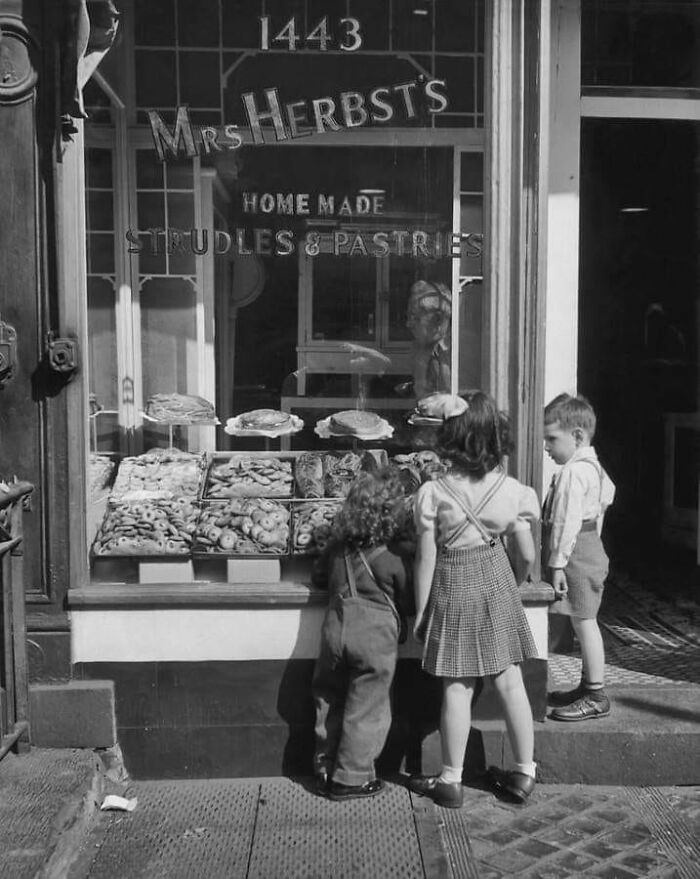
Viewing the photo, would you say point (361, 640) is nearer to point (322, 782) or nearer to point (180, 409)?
point (322, 782)

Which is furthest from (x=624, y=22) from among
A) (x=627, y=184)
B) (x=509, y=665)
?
(x=509, y=665)

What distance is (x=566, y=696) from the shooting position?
5266 mm

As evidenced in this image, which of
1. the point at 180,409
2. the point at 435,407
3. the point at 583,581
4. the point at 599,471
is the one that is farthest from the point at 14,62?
the point at 583,581

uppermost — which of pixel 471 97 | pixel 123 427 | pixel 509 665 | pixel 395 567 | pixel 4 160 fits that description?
pixel 471 97

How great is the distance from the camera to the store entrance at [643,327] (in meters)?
8.73

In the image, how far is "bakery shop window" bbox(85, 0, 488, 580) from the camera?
559cm

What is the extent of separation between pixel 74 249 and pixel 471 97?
2.13 m

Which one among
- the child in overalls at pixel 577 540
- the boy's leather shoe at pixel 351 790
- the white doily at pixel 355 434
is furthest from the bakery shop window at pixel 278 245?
the boy's leather shoe at pixel 351 790

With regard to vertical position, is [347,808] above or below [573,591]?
below

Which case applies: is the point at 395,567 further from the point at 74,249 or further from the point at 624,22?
the point at 624,22

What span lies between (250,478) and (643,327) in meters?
5.58

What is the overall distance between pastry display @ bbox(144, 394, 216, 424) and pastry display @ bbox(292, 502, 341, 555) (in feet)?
2.71

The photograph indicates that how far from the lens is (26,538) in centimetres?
495

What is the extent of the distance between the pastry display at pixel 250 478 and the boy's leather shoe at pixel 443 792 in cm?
152
